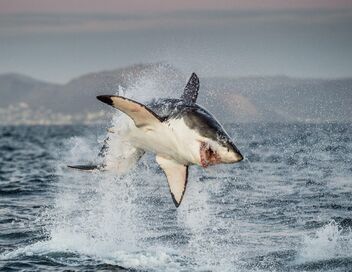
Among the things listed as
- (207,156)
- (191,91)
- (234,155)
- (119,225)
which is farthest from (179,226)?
(234,155)

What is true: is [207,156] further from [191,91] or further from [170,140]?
[191,91]

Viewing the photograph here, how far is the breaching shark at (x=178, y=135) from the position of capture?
7.45 meters

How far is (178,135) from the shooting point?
806 cm

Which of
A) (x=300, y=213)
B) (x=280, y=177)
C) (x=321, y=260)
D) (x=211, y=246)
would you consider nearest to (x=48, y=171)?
(x=280, y=177)

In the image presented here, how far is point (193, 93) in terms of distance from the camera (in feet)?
32.1

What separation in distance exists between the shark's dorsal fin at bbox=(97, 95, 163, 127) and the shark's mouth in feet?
3.28

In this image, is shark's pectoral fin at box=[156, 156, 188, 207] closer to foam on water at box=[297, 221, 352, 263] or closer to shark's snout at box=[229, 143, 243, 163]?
shark's snout at box=[229, 143, 243, 163]

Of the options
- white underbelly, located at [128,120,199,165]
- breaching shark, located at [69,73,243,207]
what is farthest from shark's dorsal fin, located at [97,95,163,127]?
white underbelly, located at [128,120,199,165]

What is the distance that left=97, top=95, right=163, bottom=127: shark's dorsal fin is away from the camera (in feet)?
26.6

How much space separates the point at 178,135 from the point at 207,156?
0.69 metres

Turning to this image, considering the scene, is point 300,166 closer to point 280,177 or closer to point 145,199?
point 280,177

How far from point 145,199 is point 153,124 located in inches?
357

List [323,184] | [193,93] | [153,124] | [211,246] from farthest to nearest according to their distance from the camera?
[323,184] < [211,246] < [193,93] < [153,124]

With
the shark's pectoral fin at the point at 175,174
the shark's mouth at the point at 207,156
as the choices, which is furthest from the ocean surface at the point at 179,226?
the shark's mouth at the point at 207,156
